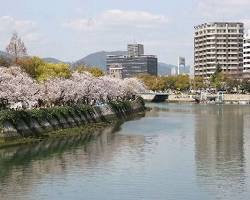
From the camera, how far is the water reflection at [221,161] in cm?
2559

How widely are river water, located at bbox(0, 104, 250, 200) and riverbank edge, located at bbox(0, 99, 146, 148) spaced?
1.32m

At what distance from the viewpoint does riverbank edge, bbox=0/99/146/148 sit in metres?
40.6

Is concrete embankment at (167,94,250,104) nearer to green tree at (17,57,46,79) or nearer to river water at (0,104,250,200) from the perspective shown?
green tree at (17,57,46,79)

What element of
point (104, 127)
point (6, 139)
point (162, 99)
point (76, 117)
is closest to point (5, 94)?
point (6, 139)

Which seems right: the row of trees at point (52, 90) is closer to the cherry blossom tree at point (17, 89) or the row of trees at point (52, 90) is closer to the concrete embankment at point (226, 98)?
the cherry blossom tree at point (17, 89)

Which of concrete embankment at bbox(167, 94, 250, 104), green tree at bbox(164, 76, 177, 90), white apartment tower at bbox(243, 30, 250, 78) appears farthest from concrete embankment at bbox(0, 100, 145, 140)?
white apartment tower at bbox(243, 30, 250, 78)

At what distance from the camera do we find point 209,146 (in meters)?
41.1

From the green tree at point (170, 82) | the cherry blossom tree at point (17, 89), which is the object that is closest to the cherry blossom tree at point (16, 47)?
the cherry blossom tree at point (17, 89)

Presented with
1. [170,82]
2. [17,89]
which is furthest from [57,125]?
[170,82]

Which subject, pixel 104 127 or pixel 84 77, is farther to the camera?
pixel 84 77

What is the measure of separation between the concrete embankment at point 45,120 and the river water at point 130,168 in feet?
5.43

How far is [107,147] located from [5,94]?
767 centimetres

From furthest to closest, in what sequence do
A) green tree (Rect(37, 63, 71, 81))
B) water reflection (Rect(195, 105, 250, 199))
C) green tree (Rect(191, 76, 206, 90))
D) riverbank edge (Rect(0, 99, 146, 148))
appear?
green tree (Rect(191, 76, 206, 90)) → green tree (Rect(37, 63, 71, 81)) → riverbank edge (Rect(0, 99, 146, 148)) → water reflection (Rect(195, 105, 250, 199))

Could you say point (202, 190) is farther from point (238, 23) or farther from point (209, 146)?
point (238, 23)
